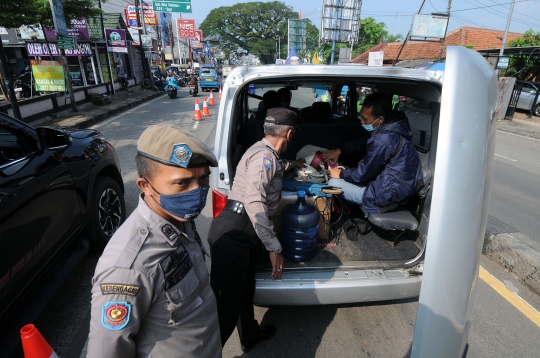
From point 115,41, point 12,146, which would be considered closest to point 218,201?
point 12,146

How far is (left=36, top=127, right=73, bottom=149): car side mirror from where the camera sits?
272 centimetres

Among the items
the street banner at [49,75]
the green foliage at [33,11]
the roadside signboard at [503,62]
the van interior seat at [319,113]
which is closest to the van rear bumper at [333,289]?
the van interior seat at [319,113]

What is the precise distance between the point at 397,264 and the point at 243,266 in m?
1.20

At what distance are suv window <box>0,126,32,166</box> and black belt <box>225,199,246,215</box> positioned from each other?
1779 millimetres

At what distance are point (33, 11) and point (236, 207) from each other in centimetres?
1269

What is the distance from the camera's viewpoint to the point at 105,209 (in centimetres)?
345

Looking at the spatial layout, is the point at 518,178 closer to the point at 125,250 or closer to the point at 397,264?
the point at 397,264

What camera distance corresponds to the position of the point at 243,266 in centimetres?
201

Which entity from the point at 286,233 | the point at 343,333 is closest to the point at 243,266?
the point at 286,233

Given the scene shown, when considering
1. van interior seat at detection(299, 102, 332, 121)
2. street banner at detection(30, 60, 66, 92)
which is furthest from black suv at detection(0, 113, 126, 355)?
street banner at detection(30, 60, 66, 92)

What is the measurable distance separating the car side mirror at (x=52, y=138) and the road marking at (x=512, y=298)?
424 centimetres

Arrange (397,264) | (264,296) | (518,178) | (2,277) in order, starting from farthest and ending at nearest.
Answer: (518,178), (397,264), (264,296), (2,277)

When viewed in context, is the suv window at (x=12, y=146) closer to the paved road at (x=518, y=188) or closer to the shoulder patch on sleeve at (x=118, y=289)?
the shoulder patch on sleeve at (x=118, y=289)

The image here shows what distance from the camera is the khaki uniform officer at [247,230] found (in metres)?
1.99
